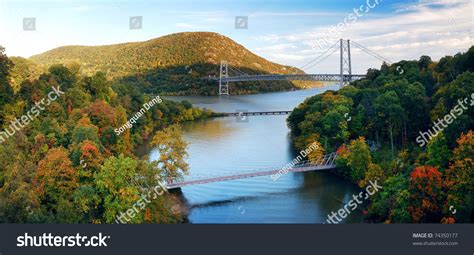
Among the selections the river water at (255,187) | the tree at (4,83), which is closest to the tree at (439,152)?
the river water at (255,187)

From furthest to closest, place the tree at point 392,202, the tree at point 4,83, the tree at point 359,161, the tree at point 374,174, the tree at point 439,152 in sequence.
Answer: the tree at point 4,83, the tree at point 359,161, the tree at point 374,174, the tree at point 439,152, the tree at point 392,202

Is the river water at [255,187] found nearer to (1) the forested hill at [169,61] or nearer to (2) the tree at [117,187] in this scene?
(2) the tree at [117,187]

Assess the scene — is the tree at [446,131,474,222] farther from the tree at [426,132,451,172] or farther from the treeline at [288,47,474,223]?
the tree at [426,132,451,172]

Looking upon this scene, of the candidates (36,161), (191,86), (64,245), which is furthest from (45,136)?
(191,86)

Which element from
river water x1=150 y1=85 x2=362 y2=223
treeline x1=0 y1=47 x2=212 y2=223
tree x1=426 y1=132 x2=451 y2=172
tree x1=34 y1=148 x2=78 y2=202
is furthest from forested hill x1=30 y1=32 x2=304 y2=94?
tree x1=426 y1=132 x2=451 y2=172


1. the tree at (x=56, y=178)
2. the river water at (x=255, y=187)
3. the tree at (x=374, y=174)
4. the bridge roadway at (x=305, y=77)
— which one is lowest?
the river water at (x=255, y=187)

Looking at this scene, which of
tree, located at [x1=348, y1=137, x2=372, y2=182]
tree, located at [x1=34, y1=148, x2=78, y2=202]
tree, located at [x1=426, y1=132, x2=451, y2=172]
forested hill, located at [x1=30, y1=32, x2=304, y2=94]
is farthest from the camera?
forested hill, located at [x1=30, y1=32, x2=304, y2=94]

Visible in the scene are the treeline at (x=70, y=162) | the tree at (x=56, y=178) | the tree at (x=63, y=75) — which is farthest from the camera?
the tree at (x=63, y=75)
